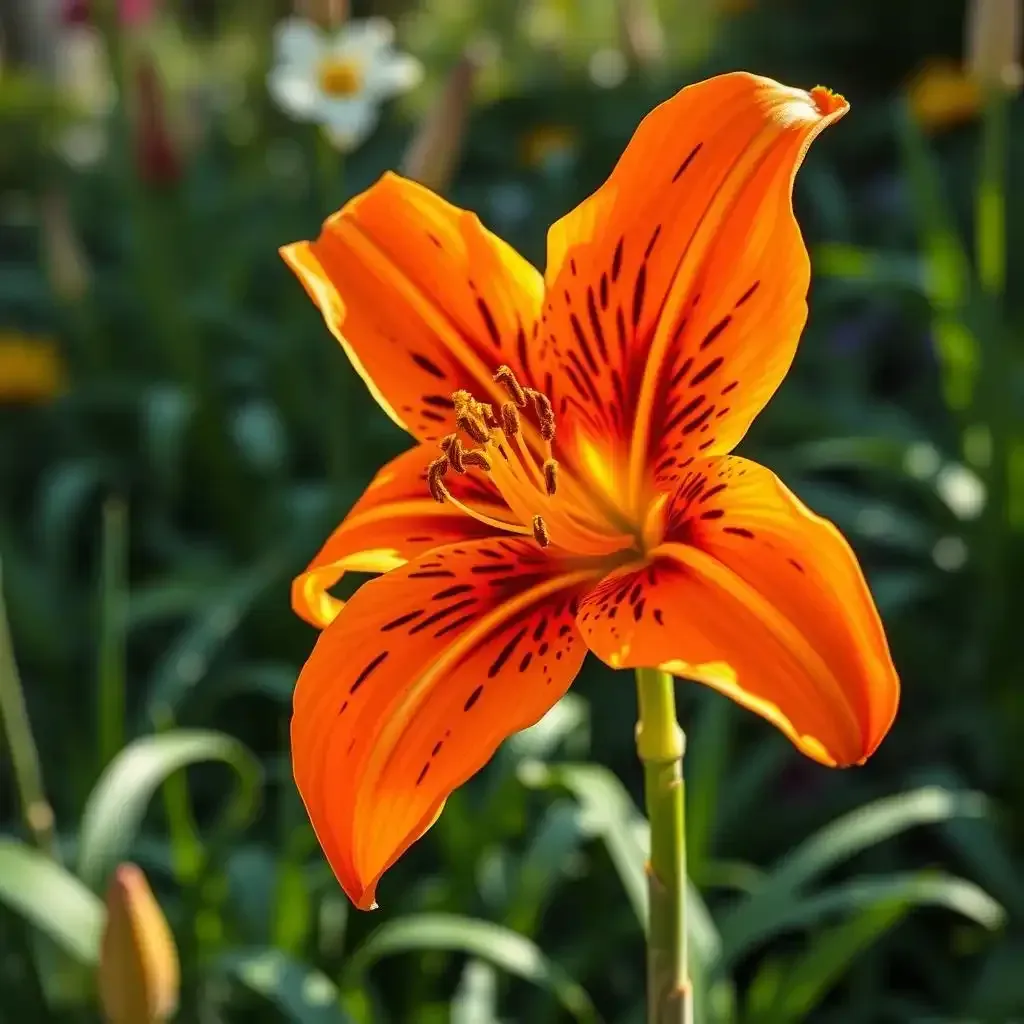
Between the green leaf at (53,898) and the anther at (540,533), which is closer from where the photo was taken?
the anther at (540,533)

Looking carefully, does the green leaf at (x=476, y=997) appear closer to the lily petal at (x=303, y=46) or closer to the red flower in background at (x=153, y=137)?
the lily petal at (x=303, y=46)

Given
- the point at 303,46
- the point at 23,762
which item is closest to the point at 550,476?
the point at 23,762

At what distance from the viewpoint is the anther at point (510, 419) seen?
3.46 feet

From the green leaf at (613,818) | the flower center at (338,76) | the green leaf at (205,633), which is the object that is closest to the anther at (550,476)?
the green leaf at (613,818)

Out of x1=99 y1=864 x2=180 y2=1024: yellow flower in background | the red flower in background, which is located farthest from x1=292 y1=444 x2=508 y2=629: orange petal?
the red flower in background

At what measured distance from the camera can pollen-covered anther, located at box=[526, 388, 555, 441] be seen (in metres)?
1.05

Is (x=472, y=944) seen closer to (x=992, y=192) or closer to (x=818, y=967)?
(x=818, y=967)

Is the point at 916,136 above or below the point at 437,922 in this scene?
above

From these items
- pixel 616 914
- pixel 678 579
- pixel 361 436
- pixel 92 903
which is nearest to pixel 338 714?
pixel 678 579

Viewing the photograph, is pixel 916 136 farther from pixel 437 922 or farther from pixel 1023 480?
pixel 437 922

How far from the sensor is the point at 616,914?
214cm

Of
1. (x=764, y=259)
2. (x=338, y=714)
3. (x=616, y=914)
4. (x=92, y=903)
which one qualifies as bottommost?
(x=616, y=914)

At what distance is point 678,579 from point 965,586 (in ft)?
6.01

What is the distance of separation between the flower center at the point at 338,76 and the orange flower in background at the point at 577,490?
4.36 feet
